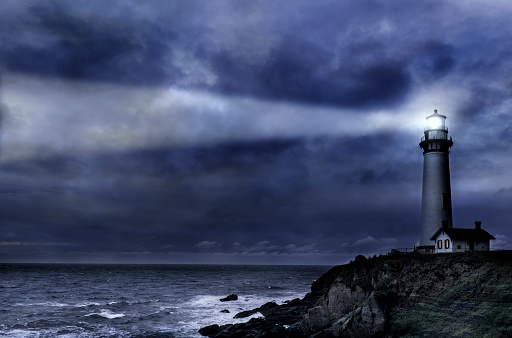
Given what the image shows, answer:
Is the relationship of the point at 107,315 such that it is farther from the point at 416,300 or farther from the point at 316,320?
the point at 416,300

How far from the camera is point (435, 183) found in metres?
41.5

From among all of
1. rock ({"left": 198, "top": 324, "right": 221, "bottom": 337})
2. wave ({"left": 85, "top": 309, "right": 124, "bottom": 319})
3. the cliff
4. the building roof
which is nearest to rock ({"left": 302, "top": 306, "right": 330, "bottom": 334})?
the cliff

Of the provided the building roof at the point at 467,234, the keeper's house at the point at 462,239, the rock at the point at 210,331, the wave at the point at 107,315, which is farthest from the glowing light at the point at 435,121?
the wave at the point at 107,315

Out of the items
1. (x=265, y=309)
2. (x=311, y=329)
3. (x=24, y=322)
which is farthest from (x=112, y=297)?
(x=311, y=329)

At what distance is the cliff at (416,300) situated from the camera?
2513 centimetres

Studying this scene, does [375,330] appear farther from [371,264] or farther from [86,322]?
[86,322]

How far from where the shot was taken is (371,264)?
36219 millimetres

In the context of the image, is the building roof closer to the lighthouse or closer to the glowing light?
the lighthouse

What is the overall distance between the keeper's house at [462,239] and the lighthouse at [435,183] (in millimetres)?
1198

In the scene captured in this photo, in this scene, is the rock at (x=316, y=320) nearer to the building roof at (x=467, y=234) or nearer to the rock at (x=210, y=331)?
the rock at (x=210, y=331)

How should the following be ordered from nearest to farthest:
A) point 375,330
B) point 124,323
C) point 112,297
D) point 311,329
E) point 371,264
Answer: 1. point 375,330
2. point 311,329
3. point 371,264
4. point 124,323
5. point 112,297

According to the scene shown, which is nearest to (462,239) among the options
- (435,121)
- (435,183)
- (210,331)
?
(435,183)

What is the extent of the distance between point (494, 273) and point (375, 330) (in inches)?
340

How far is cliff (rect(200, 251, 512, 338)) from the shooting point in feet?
82.5
